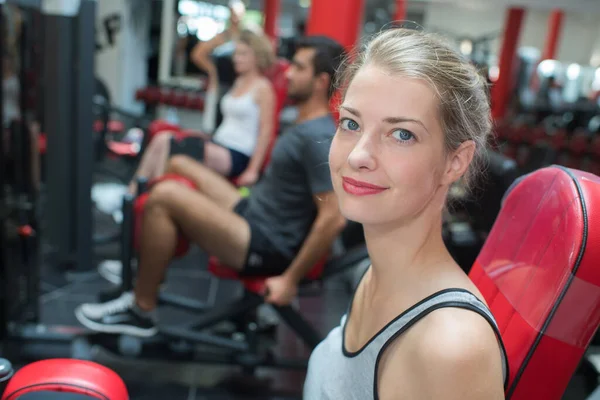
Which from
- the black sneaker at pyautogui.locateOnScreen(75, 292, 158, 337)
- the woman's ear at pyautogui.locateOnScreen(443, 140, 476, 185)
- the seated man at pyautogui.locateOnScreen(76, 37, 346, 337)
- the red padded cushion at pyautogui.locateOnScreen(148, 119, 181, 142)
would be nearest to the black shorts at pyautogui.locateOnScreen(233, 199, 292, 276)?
the seated man at pyautogui.locateOnScreen(76, 37, 346, 337)

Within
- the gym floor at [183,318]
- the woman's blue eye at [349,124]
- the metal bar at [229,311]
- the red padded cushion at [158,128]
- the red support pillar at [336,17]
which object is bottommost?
the gym floor at [183,318]

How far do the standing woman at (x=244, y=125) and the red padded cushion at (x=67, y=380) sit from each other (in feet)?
7.26

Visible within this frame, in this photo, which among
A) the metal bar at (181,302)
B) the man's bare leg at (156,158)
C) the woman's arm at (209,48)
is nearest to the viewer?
the metal bar at (181,302)

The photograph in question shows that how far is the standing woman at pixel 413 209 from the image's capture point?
0.72 meters

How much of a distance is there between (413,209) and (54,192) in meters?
2.37

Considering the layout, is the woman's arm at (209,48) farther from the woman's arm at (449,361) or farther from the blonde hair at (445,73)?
the woman's arm at (449,361)

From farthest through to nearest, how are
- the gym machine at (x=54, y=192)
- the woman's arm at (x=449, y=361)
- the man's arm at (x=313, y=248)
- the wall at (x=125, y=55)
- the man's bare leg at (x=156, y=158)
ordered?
the wall at (x=125, y=55), the man's bare leg at (x=156, y=158), the gym machine at (x=54, y=192), the man's arm at (x=313, y=248), the woman's arm at (x=449, y=361)

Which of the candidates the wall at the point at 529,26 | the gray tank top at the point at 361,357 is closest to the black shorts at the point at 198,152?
the gray tank top at the point at 361,357

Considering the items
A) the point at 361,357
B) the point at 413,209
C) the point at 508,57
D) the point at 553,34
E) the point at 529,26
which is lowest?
the point at 361,357

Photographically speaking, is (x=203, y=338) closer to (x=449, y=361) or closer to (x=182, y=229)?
(x=182, y=229)

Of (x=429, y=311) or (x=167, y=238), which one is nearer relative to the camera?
(x=429, y=311)

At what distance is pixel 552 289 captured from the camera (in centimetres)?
85

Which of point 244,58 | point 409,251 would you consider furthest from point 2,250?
point 409,251

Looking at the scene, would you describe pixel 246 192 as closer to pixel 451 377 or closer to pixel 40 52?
pixel 40 52
